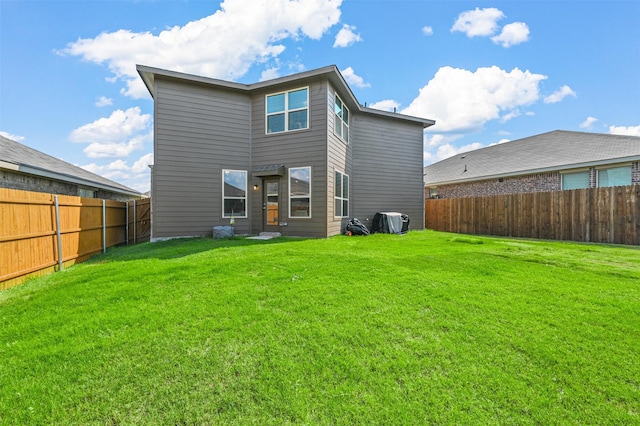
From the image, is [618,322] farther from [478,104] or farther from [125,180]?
[125,180]

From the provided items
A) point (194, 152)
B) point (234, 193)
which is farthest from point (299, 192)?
point (194, 152)

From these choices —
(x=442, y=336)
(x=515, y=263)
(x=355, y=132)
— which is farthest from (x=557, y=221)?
(x=442, y=336)

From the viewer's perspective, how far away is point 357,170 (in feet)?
37.7

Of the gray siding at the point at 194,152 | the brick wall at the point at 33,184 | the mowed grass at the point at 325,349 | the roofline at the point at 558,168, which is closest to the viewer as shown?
the mowed grass at the point at 325,349

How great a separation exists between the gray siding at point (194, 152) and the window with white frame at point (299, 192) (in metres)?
1.73

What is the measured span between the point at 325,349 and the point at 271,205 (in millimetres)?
7394

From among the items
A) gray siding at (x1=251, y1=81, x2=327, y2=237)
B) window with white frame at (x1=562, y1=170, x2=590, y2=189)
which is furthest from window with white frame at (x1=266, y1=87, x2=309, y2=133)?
window with white frame at (x1=562, y1=170, x2=590, y2=189)

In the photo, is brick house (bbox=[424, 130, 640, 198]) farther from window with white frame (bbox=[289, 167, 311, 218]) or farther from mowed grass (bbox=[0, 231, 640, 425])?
window with white frame (bbox=[289, 167, 311, 218])

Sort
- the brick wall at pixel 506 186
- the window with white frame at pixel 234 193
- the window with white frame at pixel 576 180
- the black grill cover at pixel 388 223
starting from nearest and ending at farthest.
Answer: the window with white frame at pixel 234 193 → the black grill cover at pixel 388 223 → the window with white frame at pixel 576 180 → the brick wall at pixel 506 186

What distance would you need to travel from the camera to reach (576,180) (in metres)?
11.8

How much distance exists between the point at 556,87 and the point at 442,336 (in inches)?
566

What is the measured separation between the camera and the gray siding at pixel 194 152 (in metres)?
8.82

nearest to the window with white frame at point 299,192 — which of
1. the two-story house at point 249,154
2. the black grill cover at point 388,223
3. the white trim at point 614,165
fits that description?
the two-story house at point 249,154

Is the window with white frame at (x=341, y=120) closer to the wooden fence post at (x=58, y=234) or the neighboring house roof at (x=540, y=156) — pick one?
the wooden fence post at (x=58, y=234)
